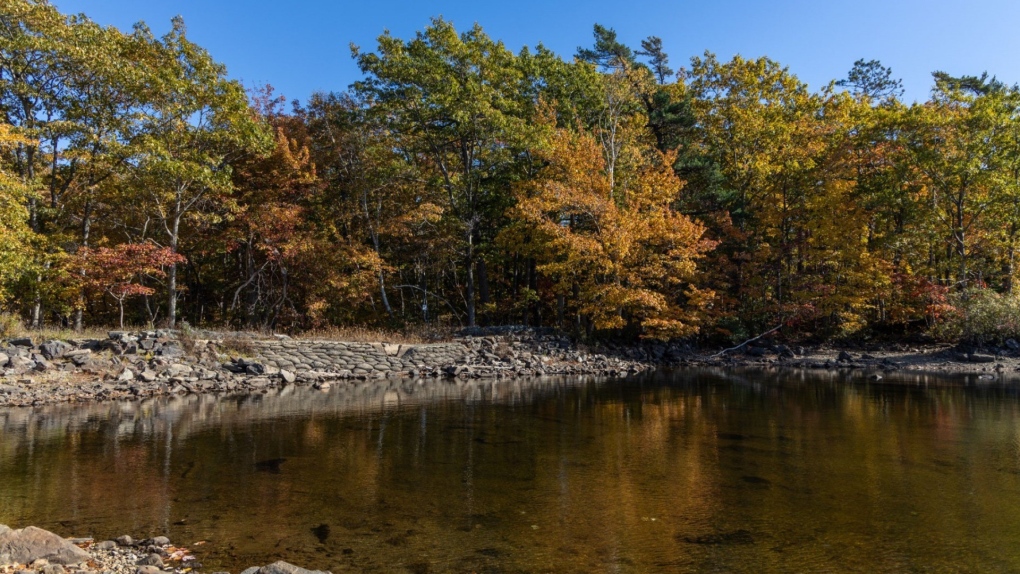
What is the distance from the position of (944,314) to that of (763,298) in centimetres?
735

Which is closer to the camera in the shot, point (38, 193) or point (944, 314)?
point (38, 193)

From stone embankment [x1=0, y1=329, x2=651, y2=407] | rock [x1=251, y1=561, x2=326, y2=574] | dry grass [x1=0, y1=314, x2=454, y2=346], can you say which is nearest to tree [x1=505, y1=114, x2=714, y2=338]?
stone embankment [x1=0, y1=329, x2=651, y2=407]

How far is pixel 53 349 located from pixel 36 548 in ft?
44.3

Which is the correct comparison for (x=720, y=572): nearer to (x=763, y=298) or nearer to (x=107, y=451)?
(x=107, y=451)

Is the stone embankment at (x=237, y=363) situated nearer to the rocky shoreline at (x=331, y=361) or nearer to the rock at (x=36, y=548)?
the rocky shoreline at (x=331, y=361)

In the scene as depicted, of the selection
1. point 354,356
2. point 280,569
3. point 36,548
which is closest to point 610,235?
point 354,356

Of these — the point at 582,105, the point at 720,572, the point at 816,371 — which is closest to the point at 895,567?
the point at 720,572

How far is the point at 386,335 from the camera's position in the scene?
947 inches

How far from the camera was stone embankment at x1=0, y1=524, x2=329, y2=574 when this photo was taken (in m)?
4.54

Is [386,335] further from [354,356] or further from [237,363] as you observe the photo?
[237,363]

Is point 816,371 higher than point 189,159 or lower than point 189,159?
lower

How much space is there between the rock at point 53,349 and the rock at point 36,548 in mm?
13007

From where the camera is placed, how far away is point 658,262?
26.1 meters

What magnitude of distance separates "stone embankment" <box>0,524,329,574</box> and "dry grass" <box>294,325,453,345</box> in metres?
16.5
